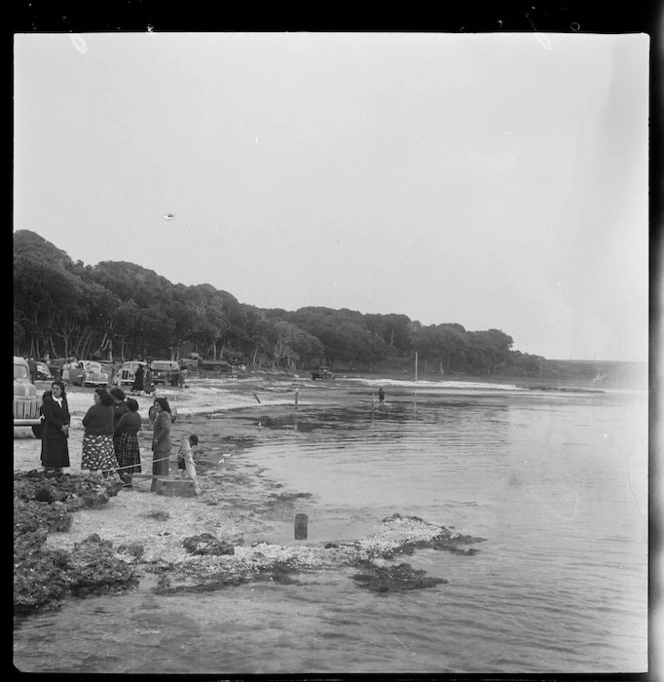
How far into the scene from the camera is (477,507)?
132 inches

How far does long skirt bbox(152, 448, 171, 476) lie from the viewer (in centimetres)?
338

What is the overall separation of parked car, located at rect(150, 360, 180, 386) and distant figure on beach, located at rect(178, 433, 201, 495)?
0.38 meters

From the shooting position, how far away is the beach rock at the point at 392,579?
10.3 feet

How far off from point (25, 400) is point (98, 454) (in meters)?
0.49

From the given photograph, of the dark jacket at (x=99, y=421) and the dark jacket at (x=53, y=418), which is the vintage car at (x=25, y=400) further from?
the dark jacket at (x=99, y=421)

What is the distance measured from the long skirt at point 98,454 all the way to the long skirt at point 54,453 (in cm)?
9

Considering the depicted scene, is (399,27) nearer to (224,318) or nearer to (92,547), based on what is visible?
(224,318)

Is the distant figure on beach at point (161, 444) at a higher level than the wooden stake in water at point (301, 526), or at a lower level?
higher

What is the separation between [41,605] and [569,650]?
2.67 m

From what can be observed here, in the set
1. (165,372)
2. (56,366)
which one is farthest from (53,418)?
(165,372)

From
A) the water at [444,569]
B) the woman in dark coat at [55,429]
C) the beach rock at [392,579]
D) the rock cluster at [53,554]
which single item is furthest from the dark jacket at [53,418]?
the beach rock at [392,579]

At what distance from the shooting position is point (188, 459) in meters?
3.38

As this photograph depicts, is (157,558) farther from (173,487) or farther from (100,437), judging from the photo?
(100,437)

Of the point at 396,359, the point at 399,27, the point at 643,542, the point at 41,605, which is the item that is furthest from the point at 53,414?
the point at 643,542
